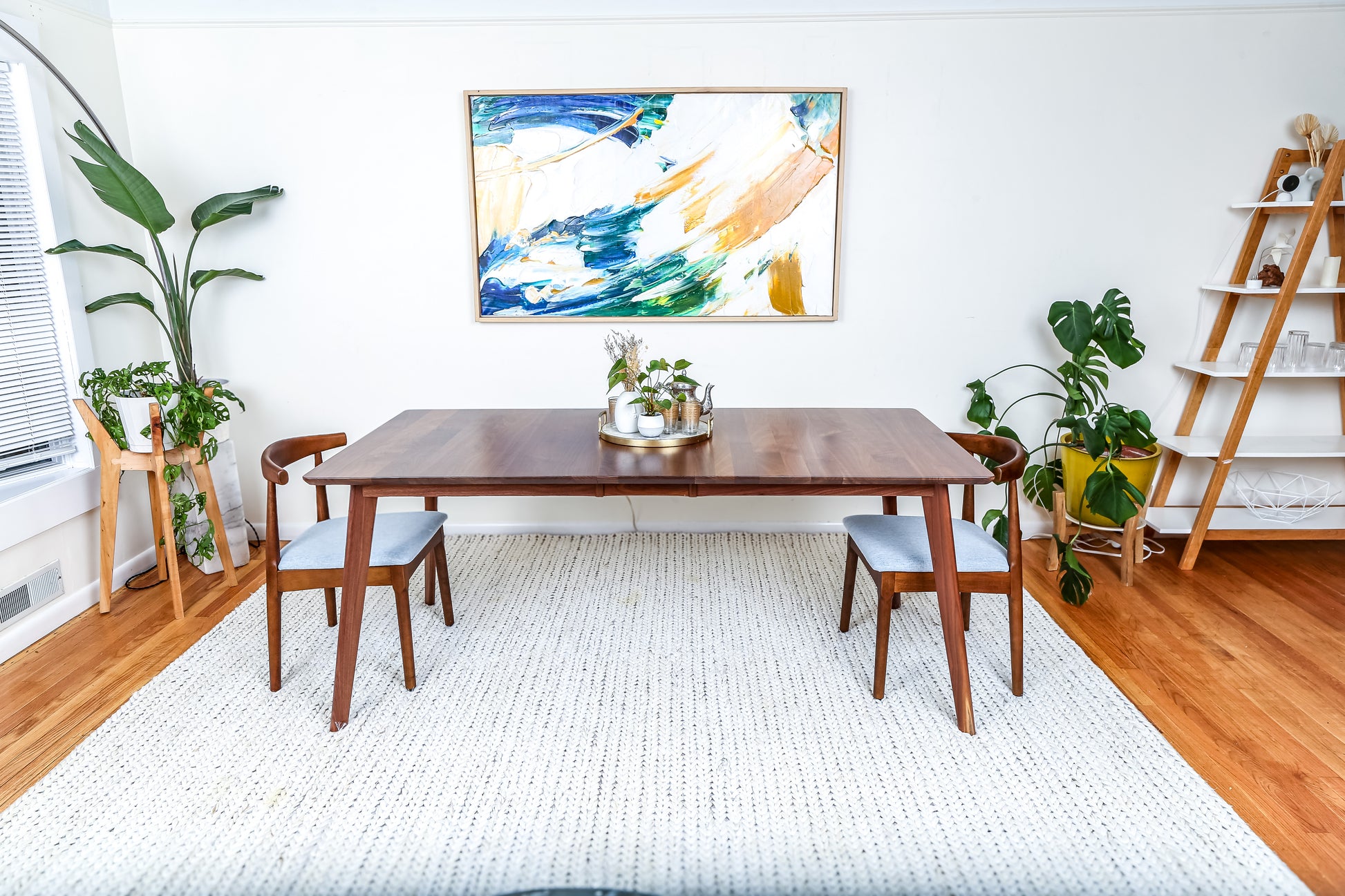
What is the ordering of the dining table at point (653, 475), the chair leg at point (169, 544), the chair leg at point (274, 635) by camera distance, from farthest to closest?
the chair leg at point (169, 544) < the chair leg at point (274, 635) < the dining table at point (653, 475)

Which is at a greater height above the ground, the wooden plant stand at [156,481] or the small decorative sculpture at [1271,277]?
the small decorative sculpture at [1271,277]

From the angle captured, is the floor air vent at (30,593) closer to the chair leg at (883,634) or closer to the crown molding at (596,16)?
the crown molding at (596,16)

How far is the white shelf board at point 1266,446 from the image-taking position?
3.17 metres

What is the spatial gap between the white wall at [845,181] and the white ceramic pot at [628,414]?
3.67ft

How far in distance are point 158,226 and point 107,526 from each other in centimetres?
112

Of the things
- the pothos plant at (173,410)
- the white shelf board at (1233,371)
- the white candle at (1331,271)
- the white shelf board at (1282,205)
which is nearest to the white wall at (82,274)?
the pothos plant at (173,410)

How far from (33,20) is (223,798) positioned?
2.76m

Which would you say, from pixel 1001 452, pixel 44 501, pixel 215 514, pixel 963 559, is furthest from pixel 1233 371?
pixel 44 501

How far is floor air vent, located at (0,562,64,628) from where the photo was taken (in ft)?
8.57

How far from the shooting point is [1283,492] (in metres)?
3.56

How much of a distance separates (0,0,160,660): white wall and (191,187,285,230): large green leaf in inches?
15.2

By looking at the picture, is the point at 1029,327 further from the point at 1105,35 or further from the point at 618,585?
the point at 618,585

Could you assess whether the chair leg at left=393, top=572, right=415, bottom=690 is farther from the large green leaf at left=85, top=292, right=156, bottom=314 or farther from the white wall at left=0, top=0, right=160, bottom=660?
the large green leaf at left=85, top=292, right=156, bottom=314

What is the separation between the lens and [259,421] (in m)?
3.61
